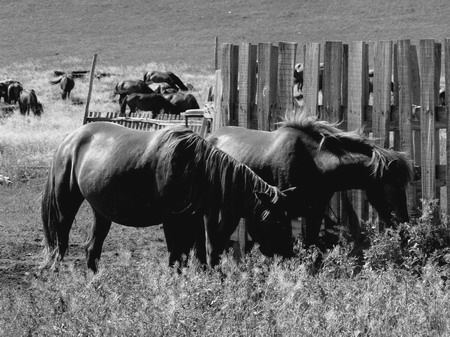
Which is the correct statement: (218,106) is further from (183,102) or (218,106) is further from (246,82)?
(183,102)

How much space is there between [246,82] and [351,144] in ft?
5.65

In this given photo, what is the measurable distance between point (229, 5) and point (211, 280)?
226 feet

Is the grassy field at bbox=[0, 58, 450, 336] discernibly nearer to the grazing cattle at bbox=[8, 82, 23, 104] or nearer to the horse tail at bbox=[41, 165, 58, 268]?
the horse tail at bbox=[41, 165, 58, 268]

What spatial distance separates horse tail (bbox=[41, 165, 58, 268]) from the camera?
25.5 ft

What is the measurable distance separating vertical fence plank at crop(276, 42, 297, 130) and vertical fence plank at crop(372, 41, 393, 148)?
943mm

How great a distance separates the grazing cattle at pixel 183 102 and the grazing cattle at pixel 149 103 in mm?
174

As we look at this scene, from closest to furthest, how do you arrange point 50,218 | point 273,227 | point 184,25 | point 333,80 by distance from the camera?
1. point 273,227
2. point 50,218
3. point 333,80
4. point 184,25

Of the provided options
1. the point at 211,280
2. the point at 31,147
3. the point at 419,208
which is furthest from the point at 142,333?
the point at 31,147

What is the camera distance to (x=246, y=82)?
8695 mm

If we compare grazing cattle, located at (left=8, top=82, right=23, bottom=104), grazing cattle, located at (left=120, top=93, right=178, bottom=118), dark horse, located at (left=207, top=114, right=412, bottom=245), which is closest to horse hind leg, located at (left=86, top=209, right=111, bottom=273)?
dark horse, located at (left=207, top=114, right=412, bottom=245)

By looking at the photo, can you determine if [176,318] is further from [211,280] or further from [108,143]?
[108,143]

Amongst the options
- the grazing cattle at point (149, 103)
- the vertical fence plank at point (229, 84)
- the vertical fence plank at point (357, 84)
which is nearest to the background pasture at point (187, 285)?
the vertical fence plank at point (357, 84)

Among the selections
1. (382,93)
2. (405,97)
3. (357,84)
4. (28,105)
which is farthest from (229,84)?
(28,105)

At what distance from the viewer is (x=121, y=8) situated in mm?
73688
